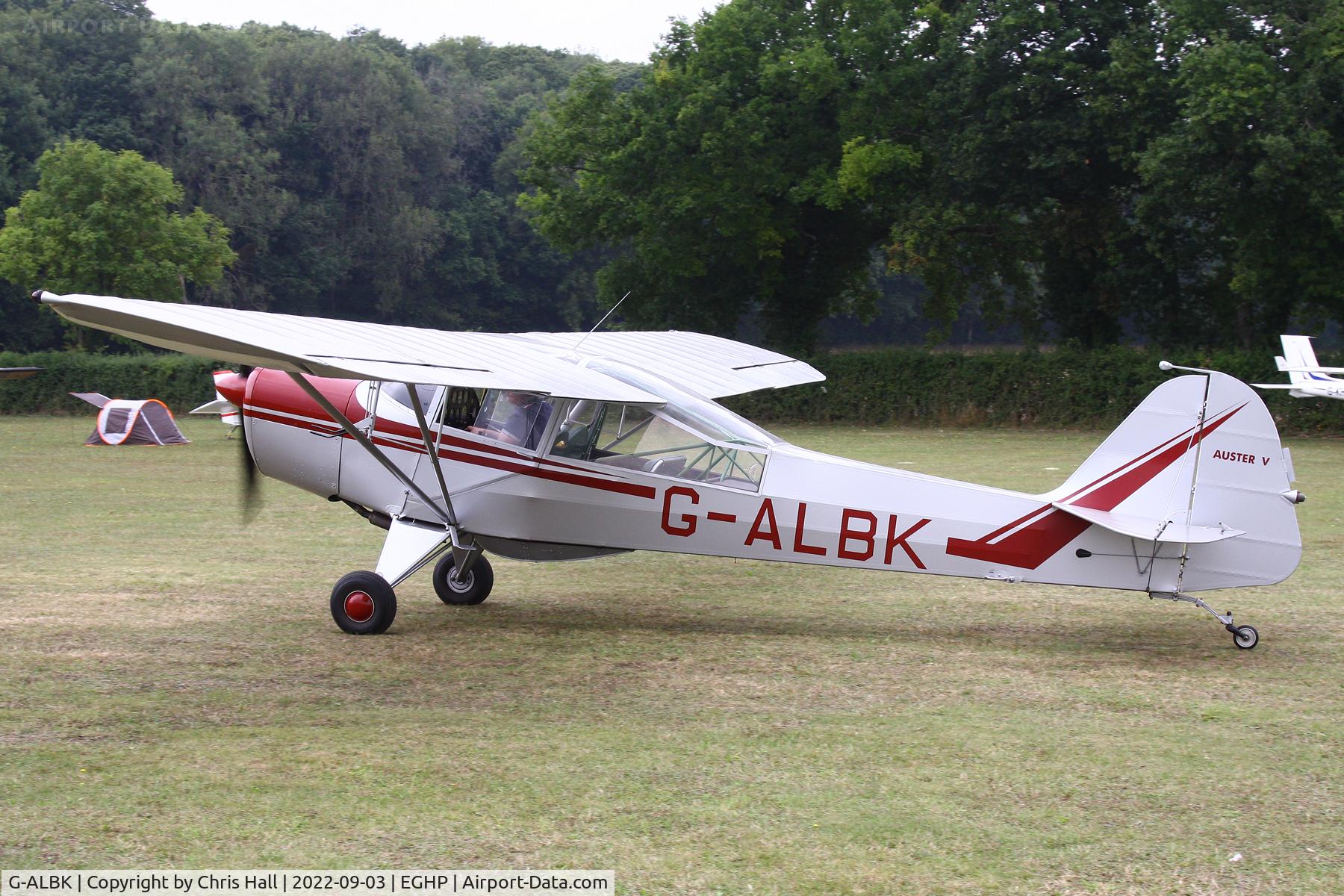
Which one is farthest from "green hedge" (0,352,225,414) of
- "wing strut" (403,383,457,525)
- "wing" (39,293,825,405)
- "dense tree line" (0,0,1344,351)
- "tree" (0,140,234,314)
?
"wing strut" (403,383,457,525)

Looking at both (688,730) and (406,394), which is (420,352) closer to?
(406,394)

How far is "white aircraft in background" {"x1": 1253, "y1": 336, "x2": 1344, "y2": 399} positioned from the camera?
24688 mm

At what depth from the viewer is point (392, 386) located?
29.2 feet

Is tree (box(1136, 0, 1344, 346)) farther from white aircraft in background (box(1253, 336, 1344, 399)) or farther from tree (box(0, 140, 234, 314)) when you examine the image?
tree (box(0, 140, 234, 314))

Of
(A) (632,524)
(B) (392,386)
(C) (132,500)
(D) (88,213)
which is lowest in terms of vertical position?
(C) (132,500)

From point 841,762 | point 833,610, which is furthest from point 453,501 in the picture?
point 841,762

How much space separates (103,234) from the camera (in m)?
36.4

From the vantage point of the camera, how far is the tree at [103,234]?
36625mm

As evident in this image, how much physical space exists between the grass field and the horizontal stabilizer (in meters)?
0.82

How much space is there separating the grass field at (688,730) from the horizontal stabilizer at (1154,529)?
0.82 m

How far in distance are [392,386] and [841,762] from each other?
4.76 meters

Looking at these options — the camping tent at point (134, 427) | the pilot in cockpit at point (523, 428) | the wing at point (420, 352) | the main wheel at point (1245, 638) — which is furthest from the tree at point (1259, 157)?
the pilot in cockpit at point (523, 428)

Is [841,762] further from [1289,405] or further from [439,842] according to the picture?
[1289,405]

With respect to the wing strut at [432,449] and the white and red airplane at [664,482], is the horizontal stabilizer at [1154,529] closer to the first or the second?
the white and red airplane at [664,482]
